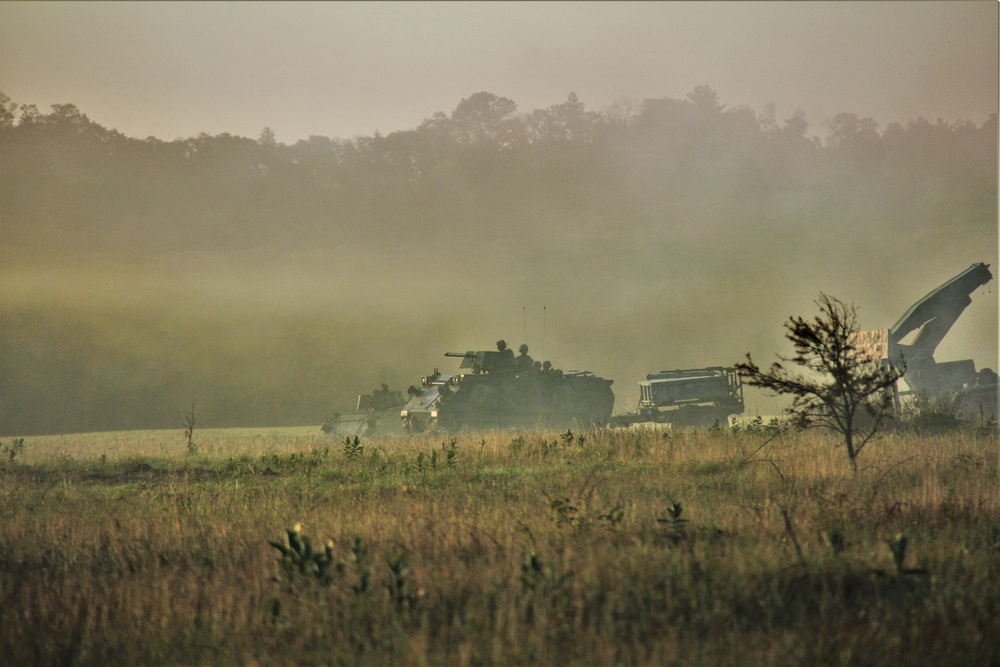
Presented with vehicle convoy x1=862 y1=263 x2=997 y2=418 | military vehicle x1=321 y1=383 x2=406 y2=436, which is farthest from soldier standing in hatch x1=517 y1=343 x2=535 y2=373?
vehicle convoy x1=862 y1=263 x2=997 y2=418

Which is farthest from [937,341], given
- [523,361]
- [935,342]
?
[523,361]

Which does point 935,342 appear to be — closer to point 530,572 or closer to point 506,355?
point 506,355

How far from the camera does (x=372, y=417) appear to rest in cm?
3197

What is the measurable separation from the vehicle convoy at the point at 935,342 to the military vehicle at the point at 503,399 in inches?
339

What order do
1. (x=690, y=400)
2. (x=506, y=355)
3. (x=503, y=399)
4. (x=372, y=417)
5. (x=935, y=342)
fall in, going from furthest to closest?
1. (x=372, y=417)
2. (x=506, y=355)
3. (x=503, y=399)
4. (x=690, y=400)
5. (x=935, y=342)

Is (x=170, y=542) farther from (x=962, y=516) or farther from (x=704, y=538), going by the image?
(x=962, y=516)

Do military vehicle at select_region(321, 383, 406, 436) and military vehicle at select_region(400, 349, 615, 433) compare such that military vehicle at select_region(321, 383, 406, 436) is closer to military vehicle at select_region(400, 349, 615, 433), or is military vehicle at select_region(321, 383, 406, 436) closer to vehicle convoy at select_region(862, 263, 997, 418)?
military vehicle at select_region(400, 349, 615, 433)

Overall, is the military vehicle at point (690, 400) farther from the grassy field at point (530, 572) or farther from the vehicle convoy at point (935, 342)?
the grassy field at point (530, 572)

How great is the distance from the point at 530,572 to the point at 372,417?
25.6 meters

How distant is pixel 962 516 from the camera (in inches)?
366

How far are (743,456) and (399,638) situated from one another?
10438 millimetres

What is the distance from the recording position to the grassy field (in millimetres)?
5848

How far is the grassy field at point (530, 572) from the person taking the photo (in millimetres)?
5848

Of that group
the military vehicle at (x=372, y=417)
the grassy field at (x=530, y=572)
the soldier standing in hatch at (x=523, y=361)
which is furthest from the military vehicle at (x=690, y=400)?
the grassy field at (x=530, y=572)
